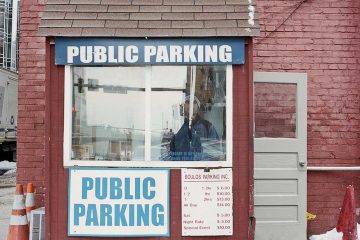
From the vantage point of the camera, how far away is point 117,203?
17.8ft

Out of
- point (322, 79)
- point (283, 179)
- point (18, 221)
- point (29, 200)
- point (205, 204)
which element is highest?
point (322, 79)

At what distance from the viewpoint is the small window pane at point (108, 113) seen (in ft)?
18.2

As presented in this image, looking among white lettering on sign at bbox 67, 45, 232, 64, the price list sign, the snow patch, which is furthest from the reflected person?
the snow patch

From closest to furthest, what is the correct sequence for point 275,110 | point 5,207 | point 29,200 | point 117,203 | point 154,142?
point 117,203, point 154,142, point 29,200, point 275,110, point 5,207

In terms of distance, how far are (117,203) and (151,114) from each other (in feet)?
3.32

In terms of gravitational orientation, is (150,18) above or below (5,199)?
above

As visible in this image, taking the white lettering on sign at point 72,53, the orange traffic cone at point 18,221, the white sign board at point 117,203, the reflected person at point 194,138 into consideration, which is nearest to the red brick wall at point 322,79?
the reflected person at point 194,138

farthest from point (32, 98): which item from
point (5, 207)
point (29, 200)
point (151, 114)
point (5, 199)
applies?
point (5, 199)

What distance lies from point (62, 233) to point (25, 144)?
1.88 m

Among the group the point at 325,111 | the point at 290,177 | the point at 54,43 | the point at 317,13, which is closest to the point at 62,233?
the point at 54,43

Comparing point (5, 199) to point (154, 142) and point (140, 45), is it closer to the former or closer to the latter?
point (154, 142)

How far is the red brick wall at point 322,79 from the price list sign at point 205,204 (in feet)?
6.25

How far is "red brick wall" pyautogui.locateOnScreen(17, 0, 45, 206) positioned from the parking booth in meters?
1.49

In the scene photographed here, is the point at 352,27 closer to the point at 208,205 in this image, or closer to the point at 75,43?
the point at 208,205
